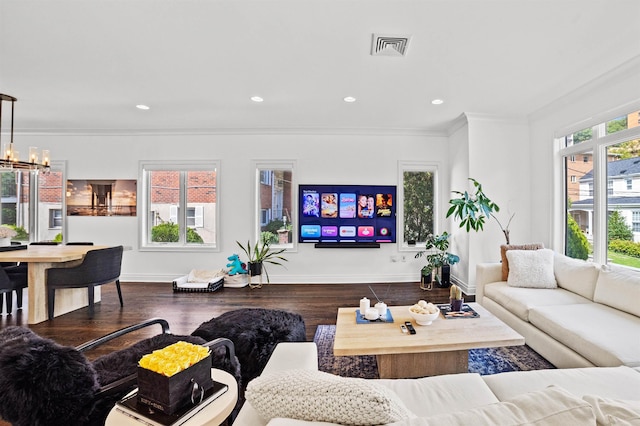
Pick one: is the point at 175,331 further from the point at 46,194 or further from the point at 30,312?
the point at 46,194

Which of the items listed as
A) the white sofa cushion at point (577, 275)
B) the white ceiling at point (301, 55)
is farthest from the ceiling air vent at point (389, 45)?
the white sofa cushion at point (577, 275)

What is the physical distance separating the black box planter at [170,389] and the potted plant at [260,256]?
3864mm

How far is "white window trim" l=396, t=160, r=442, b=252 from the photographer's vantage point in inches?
202

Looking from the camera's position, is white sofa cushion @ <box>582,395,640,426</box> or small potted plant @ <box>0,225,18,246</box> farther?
small potted plant @ <box>0,225,18,246</box>

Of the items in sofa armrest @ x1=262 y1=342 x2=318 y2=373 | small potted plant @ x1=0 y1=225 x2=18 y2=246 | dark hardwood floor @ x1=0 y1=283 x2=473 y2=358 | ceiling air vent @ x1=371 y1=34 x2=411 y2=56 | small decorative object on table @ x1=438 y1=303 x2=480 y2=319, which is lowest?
dark hardwood floor @ x1=0 y1=283 x2=473 y2=358

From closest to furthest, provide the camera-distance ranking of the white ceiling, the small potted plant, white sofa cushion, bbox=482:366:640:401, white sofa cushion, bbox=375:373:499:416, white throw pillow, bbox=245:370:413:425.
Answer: white throw pillow, bbox=245:370:413:425, white sofa cushion, bbox=375:373:499:416, white sofa cushion, bbox=482:366:640:401, the white ceiling, the small potted plant

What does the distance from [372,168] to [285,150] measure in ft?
5.25

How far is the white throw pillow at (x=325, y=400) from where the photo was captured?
2.64 ft

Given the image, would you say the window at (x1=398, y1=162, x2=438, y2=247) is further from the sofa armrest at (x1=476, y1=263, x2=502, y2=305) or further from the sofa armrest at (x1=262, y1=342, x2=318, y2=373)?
the sofa armrest at (x1=262, y1=342, x2=318, y2=373)

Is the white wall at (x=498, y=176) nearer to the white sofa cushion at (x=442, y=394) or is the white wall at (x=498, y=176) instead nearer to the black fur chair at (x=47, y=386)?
the white sofa cushion at (x=442, y=394)

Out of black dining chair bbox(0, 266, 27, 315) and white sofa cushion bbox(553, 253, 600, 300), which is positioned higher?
white sofa cushion bbox(553, 253, 600, 300)

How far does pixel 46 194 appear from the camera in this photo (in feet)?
17.3

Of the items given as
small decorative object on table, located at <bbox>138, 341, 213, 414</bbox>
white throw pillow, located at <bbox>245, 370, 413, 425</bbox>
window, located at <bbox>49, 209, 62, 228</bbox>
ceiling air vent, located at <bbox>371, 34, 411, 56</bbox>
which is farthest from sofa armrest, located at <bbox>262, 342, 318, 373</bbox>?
window, located at <bbox>49, 209, 62, 228</bbox>

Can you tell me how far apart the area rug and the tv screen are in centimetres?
259
